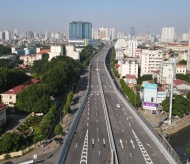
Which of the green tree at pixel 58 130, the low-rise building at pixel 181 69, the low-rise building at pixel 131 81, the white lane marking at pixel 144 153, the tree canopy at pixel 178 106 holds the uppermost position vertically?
the low-rise building at pixel 181 69

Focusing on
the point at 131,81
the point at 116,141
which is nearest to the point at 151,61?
the point at 131,81

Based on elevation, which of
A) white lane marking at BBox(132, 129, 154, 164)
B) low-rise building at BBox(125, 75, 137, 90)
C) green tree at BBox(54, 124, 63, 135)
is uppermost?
low-rise building at BBox(125, 75, 137, 90)

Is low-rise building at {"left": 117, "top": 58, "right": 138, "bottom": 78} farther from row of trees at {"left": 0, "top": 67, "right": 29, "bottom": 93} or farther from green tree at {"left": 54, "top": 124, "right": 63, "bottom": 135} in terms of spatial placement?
green tree at {"left": 54, "top": 124, "right": 63, "bottom": 135}

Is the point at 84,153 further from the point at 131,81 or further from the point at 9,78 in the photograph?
the point at 131,81

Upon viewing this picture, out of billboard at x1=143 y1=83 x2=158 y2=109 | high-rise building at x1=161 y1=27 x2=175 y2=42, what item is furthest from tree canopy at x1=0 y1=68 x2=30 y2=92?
high-rise building at x1=161 y1=27 x2=175 y2=42


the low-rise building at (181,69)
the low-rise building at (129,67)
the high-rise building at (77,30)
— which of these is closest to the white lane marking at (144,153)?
the low-rise building at (129,67)

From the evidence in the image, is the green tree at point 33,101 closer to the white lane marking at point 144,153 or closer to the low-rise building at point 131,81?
the white lane marking at point 144,153

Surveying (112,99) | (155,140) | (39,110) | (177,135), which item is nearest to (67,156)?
(155,140)

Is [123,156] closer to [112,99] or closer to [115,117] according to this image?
[115,117]

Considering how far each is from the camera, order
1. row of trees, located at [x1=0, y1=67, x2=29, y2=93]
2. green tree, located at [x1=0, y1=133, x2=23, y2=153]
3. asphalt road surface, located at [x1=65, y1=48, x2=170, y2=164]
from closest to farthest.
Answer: asphalt road surface, located at [x1=65, y1=48, x2=170, y2=164]
green tree, located at [x1=0, y1=133, x2=23, y2=153]
row of trees, located at [x1=0, y1=67, x2=29, y2=93]
